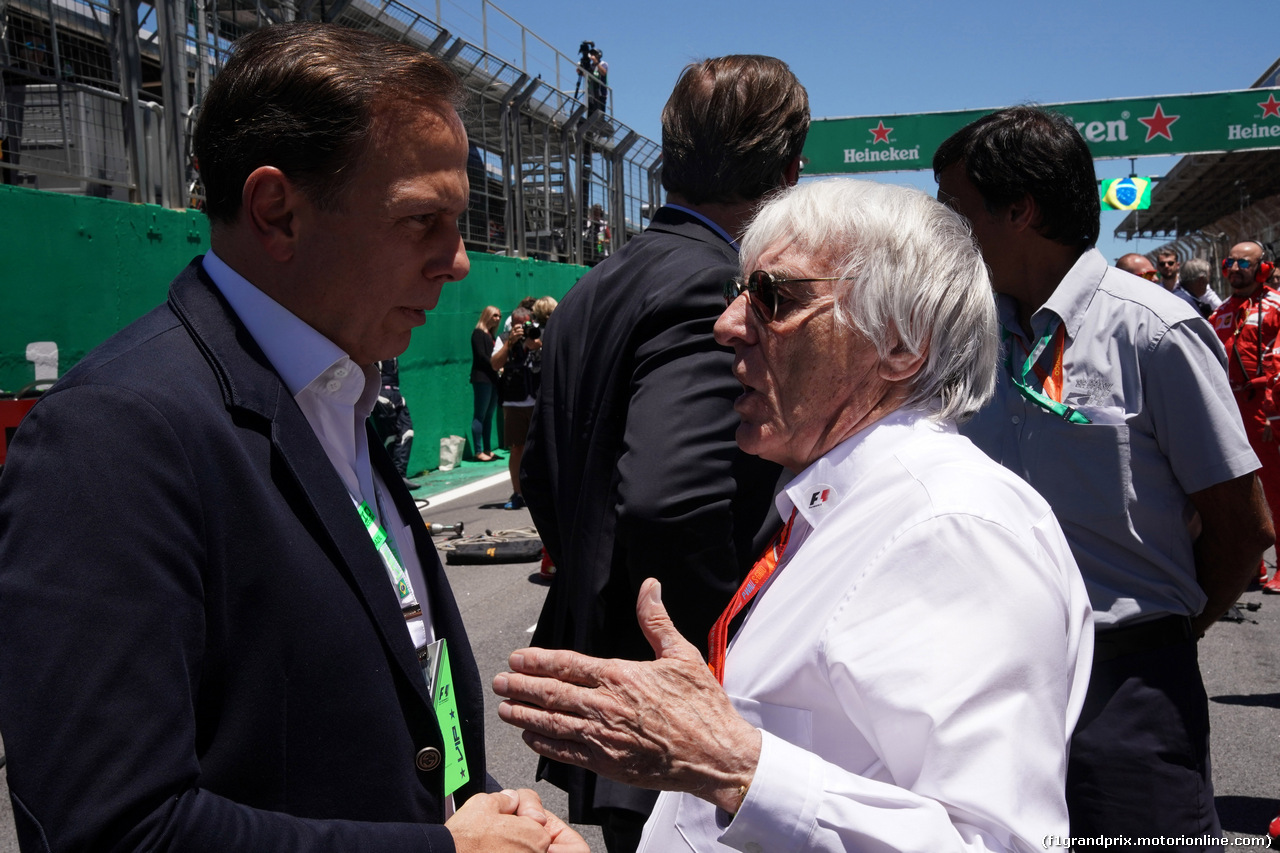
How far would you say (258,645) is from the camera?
3.82 ft

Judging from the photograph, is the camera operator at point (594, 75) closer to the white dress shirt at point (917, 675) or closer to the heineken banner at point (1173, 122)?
the heineken banner at point (1173, 122)

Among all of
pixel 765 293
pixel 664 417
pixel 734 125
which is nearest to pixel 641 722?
pixel 765 293

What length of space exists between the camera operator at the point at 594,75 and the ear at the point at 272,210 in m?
17.4

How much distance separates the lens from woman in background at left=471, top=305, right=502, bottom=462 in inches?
521

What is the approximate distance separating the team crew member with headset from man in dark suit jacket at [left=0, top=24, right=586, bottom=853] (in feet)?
23.6

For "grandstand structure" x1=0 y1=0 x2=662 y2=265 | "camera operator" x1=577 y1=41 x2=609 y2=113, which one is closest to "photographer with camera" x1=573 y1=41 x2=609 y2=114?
"camera operator" x1=577 y1=41 x2=609 y2=113

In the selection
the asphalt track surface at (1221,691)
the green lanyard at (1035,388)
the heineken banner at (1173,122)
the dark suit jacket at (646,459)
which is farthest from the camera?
the heineken banner at (1173,122)

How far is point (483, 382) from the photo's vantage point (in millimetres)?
13516

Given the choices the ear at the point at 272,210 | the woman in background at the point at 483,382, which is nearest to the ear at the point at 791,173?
the ear at the point at 272,210

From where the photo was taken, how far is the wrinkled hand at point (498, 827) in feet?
4.24

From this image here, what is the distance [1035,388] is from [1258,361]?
641 centimetres

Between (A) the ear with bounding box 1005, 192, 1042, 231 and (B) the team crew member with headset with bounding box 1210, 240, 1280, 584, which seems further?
(B) the team crew member with headset with bounding box 1210, 240, 1280, 584

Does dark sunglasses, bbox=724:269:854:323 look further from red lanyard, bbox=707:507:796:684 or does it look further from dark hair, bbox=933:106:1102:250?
dark hair, bbox=933:106:1102:250

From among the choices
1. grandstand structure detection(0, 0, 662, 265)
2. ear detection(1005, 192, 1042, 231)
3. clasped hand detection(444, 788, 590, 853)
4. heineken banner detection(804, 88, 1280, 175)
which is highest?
heineken banner detection(804, 88, 1280, 175)
